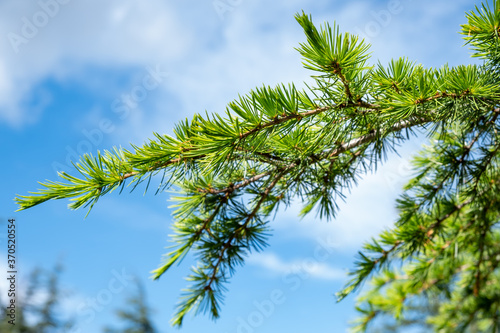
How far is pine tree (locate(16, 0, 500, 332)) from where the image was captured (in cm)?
→ 104

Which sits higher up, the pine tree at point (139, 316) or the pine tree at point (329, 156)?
the pine tree at point (139, 316)

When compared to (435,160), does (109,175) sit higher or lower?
lower

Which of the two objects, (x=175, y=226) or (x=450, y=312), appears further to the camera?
(x=450, y=312)

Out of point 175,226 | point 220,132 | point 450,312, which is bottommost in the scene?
point 450,312

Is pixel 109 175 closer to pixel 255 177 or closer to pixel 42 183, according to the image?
pixel 42 183

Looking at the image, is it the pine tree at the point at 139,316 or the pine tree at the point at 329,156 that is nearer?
the pine tree at the point at 329,156

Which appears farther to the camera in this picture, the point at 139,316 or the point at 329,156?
the point at 139,316

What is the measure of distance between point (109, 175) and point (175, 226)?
1.76 feet

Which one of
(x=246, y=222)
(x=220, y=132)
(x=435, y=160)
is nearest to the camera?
(x=220, y=132)

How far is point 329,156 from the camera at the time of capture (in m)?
1.30

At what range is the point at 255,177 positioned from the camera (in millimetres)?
1447

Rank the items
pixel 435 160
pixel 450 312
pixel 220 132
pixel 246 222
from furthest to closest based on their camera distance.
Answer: pixel 450 312 < pixel 435 160 < pixel 246 222 < pixel 220 132

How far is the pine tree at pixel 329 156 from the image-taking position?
1.04 metres

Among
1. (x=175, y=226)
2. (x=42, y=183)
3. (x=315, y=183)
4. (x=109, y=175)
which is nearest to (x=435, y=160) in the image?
(x=315, y=183)
